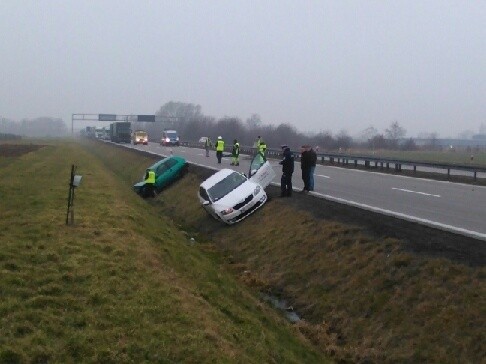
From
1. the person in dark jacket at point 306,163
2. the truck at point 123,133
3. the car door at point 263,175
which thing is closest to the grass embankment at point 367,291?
the person in dark jacket at point 306,163

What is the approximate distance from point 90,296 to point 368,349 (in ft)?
12.3

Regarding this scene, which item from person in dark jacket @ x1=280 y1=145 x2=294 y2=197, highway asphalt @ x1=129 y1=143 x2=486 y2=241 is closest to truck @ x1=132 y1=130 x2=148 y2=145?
highway asphalt @ x1=129 y1=143 x2=486 y2=241

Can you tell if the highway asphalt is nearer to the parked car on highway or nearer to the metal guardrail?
the metal guardrail

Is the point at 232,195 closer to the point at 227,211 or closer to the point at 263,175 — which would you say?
the point at 227,211

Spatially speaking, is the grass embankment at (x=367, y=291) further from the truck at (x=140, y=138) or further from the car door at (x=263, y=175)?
the truck at (x=140, y=138)

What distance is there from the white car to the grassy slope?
3.24 meters

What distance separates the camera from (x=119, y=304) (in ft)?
31.4

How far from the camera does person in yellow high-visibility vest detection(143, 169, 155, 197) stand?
3291 centimetres

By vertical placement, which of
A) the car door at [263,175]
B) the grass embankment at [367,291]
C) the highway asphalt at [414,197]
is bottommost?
the grass embankment at [367,291]

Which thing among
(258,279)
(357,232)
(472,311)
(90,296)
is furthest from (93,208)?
(472,311)

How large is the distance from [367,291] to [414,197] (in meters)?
11.9

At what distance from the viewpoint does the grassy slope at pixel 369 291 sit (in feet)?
31.7

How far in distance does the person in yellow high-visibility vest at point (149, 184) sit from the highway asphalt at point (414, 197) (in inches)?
213

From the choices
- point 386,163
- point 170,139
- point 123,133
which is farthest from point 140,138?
point 386,163
